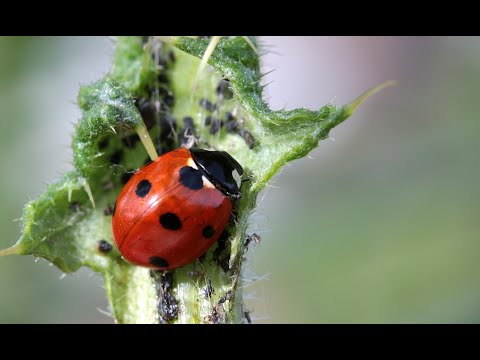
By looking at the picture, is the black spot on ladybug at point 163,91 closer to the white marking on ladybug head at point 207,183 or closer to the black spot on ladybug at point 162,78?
the black spot on ladybug at point 162,78

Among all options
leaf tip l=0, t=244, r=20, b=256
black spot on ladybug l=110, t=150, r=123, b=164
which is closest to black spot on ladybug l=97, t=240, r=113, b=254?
black spot on ladybug l=110, t=150, r=123, b=164

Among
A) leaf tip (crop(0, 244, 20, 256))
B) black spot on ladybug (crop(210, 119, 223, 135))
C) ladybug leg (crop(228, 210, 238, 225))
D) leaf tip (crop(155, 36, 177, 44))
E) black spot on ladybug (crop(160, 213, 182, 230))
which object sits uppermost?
leaf tip (crop(155, 36, 177, 44))

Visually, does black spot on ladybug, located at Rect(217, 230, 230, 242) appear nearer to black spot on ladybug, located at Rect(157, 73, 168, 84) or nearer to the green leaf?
the green leaf

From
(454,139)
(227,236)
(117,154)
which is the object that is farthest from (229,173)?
(454,139)

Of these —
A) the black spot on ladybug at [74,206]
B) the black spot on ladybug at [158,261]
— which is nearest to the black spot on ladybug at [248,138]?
the black spot on ladybug at [158,261]

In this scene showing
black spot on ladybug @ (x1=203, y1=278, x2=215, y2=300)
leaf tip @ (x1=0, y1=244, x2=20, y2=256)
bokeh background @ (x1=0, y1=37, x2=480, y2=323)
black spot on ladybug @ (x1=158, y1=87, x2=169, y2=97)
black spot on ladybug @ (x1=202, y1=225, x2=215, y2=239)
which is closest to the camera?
leaf tip @ (x1=0, y1=244, x2=20, y2=256)

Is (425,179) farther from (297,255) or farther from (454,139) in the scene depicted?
(297,255)

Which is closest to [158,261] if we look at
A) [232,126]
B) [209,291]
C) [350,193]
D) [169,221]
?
[169,221]
